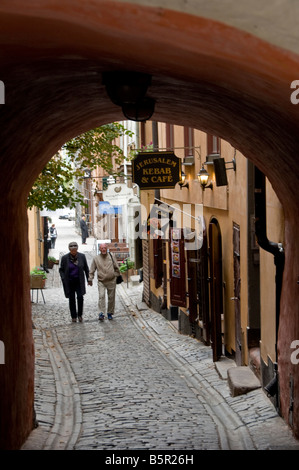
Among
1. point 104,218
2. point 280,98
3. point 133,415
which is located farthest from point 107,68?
point 104,218

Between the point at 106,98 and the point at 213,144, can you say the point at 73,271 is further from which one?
the point at 106,98

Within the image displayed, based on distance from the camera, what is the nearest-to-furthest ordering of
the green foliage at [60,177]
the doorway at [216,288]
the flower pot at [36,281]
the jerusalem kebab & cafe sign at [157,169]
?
the doorway at [216,288] < the jerusalem kebab & cafe sign at [157,169] < the green foliage at [60,177] < the flower pot at [36,281]

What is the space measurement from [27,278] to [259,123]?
138 inches

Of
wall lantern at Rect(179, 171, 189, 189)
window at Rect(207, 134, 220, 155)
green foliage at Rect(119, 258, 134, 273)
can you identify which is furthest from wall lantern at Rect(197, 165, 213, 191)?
green foliage at Rect(119, 258, 134, 273)

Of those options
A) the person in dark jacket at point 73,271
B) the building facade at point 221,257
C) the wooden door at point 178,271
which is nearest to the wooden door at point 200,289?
Result: the building facade at point 221,257

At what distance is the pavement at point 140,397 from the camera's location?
7520 mm

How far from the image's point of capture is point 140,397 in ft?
30.7

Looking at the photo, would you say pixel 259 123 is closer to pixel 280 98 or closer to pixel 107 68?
pixel 107 68

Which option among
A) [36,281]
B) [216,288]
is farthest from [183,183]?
[36,281]

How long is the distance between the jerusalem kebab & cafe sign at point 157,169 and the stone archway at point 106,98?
3470 mm

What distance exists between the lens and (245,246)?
10273mm

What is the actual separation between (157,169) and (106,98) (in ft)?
18.0

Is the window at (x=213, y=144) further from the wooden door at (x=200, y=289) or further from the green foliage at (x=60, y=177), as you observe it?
the green foliage at (x=60, y=177)

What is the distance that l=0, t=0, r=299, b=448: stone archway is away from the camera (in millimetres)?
3639
